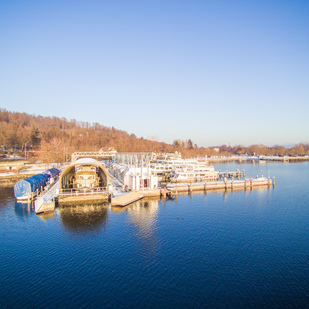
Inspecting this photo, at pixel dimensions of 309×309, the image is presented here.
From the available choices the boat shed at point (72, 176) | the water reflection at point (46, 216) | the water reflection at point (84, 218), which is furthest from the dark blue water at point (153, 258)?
the boat shed at point (72, 176)

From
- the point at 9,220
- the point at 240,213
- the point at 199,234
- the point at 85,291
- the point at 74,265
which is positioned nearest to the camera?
the point at 85,291

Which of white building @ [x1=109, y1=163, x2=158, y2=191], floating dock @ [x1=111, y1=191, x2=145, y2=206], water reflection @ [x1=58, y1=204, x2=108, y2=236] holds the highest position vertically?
white building @ [x1=109, y1=163, x2=158, y2=191]

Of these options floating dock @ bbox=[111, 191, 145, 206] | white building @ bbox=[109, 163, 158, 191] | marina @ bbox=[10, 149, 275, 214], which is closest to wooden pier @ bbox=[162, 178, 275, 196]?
marina @ bbox=[10, 149, 275, 214]

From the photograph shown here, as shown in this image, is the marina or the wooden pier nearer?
the marina

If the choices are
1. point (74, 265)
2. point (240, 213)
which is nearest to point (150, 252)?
point (74, 265)

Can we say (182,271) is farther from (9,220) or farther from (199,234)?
(9,220)

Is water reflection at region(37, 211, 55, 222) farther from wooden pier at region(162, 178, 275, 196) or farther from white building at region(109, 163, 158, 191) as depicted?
wooden pier at region(162, 178, 275, 196)

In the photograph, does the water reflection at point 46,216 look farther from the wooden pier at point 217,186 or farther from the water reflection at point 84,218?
the wooden pier at point 217,186

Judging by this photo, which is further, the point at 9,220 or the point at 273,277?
the point at 9,220
